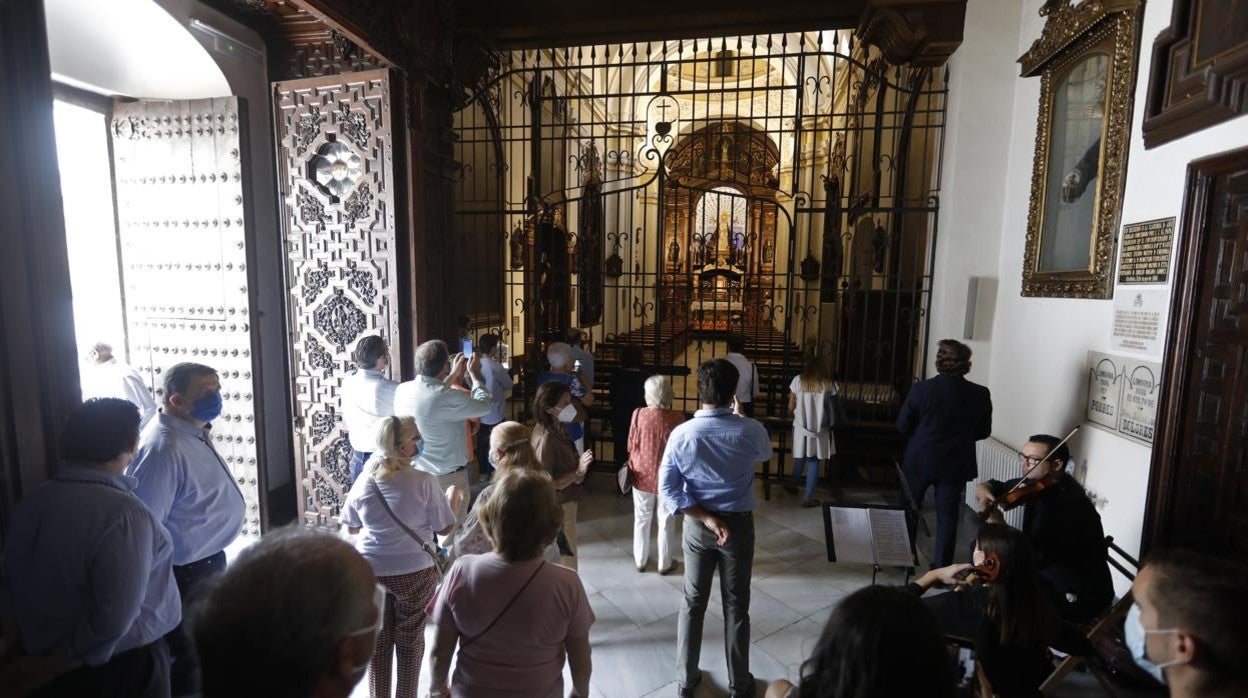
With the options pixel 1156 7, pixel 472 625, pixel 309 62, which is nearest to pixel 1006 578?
pixel 472 625

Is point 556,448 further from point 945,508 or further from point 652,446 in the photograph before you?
point 945,508

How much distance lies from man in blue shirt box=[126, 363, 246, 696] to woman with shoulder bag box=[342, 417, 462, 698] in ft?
1.94

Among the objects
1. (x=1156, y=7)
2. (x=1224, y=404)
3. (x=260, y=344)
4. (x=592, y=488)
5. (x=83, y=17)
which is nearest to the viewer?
(x=1224, y=404)

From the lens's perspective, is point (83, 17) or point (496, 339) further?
point (496, 339)

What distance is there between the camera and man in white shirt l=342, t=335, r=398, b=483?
3467 mm

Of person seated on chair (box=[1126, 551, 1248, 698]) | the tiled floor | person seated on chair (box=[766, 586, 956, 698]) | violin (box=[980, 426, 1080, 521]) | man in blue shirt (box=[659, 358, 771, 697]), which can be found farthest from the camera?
the tiled floor

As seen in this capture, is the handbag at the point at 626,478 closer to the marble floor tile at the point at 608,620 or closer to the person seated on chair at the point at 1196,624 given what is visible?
Result: the marble floor tile at the point at 608,620

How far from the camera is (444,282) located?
512 centimetres

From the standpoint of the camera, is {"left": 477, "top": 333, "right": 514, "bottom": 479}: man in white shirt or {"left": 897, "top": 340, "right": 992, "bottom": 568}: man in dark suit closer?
{"left": 897, "top": 340, "right": 992, "bottom": 568}: man in dark suit

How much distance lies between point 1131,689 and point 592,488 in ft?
13.4

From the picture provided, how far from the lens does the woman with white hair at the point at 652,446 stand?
356 centimetres

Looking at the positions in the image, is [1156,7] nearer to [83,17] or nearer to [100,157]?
[83,17]

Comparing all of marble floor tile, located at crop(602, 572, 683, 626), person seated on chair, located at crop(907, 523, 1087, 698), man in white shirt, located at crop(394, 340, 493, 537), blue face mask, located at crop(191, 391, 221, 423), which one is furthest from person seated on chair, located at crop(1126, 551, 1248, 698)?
blue face mask, located at crop(191, 391, 221, 423)

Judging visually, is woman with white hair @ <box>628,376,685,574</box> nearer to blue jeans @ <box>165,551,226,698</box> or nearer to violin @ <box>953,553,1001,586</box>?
violin @ <box>953,553,1001,586</box>
